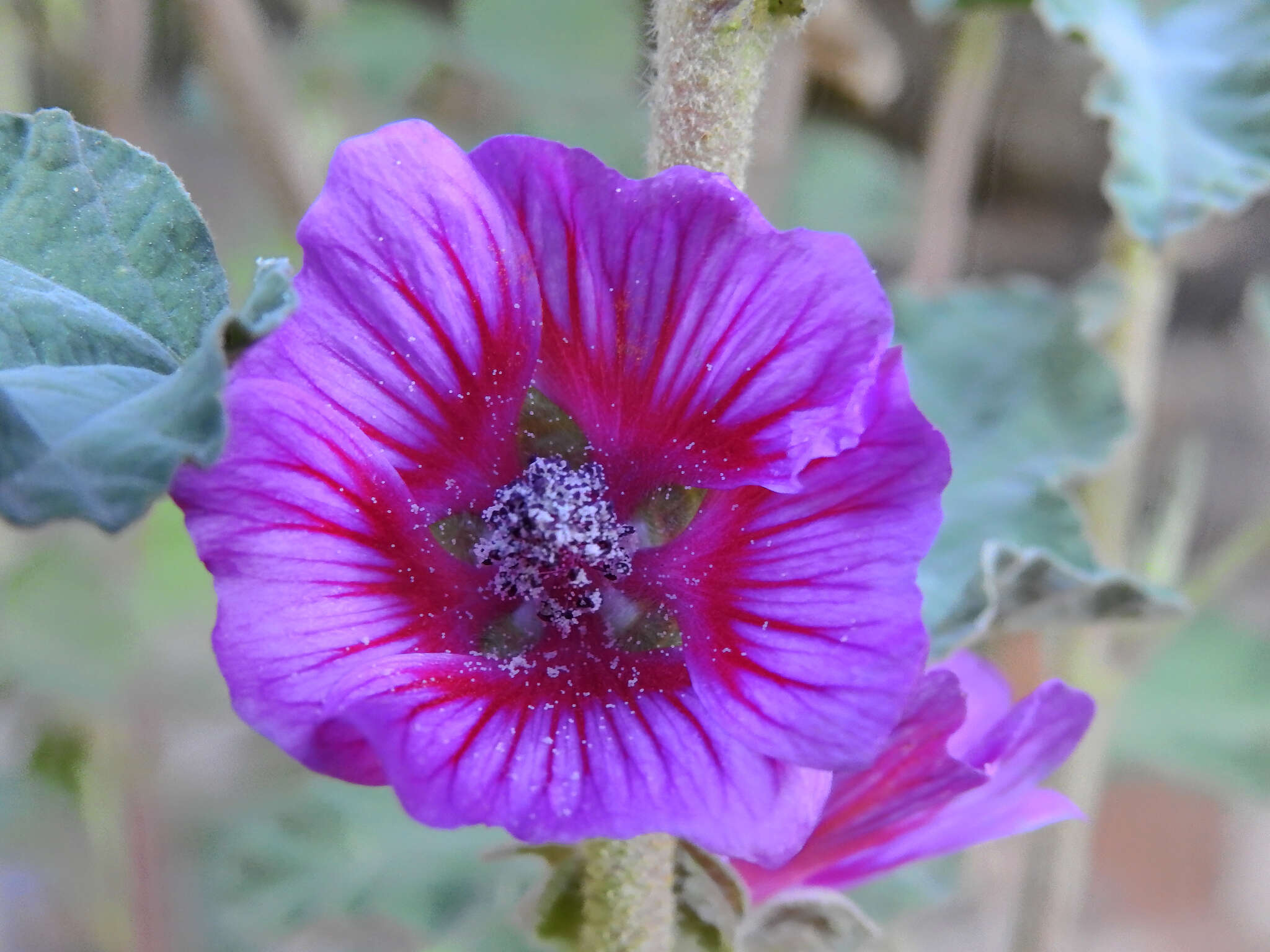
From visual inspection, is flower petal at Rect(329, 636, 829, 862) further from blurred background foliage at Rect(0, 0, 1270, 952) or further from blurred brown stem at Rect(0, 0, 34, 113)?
blurred brown stem at Rect(0, 0, 34, 113)

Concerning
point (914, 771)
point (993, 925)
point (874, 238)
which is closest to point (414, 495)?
point (914, 771)

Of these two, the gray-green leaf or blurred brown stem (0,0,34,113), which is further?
blurred brown stem (0,0,34,113)


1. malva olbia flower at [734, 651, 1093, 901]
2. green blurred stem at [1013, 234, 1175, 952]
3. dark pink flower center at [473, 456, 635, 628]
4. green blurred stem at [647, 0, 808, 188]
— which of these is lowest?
green blurred stem at [1013, 234, 1175, 952]

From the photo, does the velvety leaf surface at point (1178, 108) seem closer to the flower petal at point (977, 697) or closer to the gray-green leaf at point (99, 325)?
the flower petal at point (977, 697)

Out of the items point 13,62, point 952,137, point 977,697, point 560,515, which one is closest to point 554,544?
point 560,515

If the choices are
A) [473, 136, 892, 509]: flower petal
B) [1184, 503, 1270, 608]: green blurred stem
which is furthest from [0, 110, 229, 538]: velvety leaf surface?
[1184, 503, 1270, 608]: green blurred stem

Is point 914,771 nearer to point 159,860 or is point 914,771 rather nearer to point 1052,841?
point 1052,841

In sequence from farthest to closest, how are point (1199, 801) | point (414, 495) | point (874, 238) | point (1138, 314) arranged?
point (1199, 801) < point (874, 238) < point (1138, 314) < point (414, 495)
